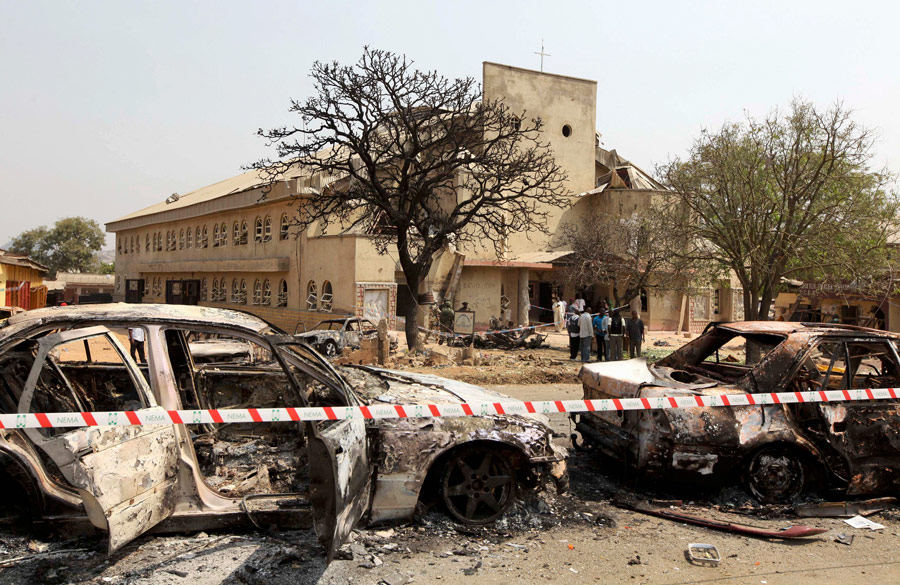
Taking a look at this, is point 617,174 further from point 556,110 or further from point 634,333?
point 634,333

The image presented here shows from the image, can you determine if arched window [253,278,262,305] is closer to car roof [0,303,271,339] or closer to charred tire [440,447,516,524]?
car roof [0,303,271,339]

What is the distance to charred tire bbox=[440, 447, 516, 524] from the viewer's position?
15.9 feet

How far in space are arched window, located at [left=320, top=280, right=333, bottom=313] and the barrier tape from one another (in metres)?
21.3

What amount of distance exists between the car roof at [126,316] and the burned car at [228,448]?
1 cm

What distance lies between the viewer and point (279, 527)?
441cm

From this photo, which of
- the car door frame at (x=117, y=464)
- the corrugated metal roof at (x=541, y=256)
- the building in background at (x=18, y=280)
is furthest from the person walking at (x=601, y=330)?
the building in background at (x=18, y=280)

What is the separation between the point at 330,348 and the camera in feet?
56.6

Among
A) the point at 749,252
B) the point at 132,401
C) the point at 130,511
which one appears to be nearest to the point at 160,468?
the point at 130,511

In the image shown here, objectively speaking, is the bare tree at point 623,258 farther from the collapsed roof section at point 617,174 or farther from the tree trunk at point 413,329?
the tree trunk at point 413,329

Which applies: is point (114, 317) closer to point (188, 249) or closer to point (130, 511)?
point (130, 511)

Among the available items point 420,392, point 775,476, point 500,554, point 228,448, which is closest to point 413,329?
point 228,448

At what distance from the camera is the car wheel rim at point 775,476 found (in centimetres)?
549

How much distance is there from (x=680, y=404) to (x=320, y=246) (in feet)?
74.8

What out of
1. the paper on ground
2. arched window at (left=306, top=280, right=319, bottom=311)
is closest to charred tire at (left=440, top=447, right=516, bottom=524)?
the paper on ground
